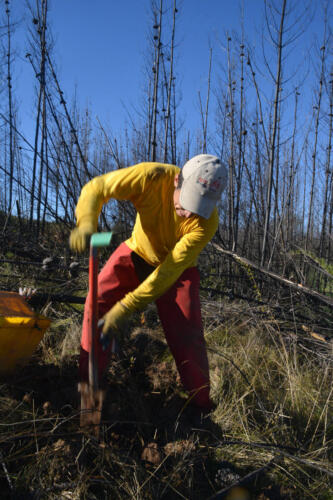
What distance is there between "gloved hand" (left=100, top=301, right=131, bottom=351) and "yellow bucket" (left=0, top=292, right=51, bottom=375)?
1.64 ft

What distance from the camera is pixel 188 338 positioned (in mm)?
2121

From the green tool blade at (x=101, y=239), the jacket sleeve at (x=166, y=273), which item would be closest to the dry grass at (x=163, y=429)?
the jacket sleeve at (x=166, y=273)

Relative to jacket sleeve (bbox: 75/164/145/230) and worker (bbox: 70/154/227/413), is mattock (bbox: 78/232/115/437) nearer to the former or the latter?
worker (bbox: 70/154/227/413)

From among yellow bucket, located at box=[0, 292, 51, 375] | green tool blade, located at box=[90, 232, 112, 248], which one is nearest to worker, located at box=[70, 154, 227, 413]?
green tool blade, located at box=[90, 232, 112, 248]

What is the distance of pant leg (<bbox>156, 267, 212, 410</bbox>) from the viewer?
2.10 m

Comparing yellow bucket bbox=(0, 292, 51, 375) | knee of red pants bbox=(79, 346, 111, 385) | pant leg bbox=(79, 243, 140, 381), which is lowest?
knee of red pants bbox=(79, 346, 111, 385)

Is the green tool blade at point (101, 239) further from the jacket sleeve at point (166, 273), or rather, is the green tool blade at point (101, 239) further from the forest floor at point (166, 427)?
the forest floor at point (166, 427)

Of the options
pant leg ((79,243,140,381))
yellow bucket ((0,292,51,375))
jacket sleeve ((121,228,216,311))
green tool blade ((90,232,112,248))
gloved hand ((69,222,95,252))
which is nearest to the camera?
green tool blade ((90,232,112,248))

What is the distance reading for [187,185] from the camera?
6.07ft

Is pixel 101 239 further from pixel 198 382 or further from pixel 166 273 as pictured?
pixel 198 382

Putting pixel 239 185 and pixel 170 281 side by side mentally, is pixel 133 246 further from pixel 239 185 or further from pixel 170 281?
pixel 239 185

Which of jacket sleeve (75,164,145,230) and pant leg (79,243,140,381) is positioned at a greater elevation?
jacket sleeve (75,164,145,230)

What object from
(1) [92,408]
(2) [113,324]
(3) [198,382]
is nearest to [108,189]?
(2) [113,324]

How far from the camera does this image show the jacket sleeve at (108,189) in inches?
71.7
